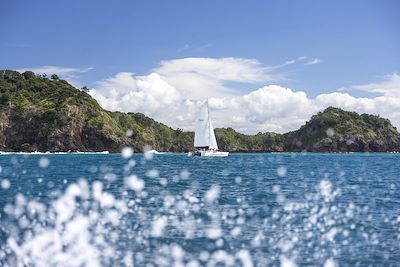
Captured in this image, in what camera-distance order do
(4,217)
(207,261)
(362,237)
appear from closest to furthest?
(207,261)
(362,237)
(4,217)

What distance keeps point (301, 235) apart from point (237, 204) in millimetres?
11006

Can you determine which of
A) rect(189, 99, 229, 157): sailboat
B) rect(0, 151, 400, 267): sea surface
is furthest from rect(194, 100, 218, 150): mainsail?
rect(0, 151, 400, 267): sea surface

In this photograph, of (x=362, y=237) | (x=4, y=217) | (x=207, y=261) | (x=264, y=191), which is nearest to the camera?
(x=207, y=261)

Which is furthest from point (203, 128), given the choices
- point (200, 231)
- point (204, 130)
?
point (200, 231)

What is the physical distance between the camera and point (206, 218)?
2622cm

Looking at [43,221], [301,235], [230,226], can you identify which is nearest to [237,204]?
[230,226]

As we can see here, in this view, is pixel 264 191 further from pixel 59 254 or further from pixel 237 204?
pixel 59 254

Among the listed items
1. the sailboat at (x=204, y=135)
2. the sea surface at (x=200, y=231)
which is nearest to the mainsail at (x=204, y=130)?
the sailboat at (x=204, y=135)

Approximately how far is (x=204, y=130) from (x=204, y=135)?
6.74 feet

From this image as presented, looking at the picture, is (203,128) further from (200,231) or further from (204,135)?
(200,231)

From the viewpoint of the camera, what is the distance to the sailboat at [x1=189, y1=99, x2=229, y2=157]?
12387 cm

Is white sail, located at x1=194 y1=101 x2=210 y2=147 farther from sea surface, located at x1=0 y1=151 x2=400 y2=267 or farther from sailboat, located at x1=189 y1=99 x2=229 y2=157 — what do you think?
sea surface, located at x1=0 y1=151 x2=400 y2=267

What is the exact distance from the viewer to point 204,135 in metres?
128

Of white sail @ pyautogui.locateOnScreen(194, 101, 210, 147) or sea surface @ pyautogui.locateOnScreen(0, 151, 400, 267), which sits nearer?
sea surface @ pyautogui.locateOnScreen(0, 151, 400, 267)
